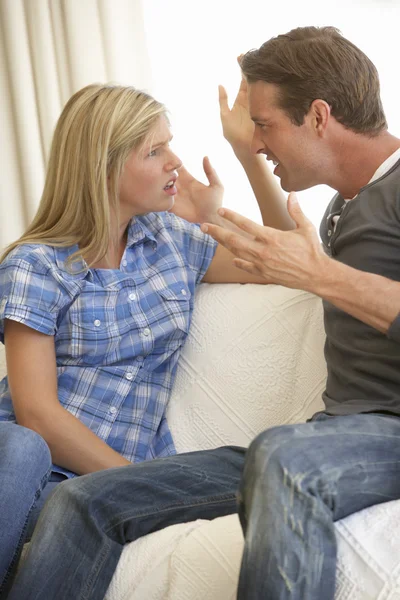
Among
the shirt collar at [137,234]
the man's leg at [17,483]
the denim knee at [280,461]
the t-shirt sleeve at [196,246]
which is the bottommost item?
the man's leg at [17,483]

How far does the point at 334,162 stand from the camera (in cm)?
171

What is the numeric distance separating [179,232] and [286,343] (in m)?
0.38

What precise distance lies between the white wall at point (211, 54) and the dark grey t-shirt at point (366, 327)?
3.29 ft

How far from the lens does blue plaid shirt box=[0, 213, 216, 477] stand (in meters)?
1.73

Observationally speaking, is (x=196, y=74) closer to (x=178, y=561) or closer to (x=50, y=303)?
(x=50, y=303)

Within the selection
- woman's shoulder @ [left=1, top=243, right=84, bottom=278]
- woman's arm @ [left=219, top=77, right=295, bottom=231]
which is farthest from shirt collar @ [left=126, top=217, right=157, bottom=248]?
woman's arm @ [left=219, top=77, right=295, bottom=231]

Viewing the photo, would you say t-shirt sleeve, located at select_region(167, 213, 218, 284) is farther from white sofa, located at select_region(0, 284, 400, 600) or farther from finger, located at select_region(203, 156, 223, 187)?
finger, located at select_region(203, 156, 223, 187)

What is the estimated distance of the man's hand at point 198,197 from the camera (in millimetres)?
2080

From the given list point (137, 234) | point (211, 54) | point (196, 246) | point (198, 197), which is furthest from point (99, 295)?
point (211, 54)

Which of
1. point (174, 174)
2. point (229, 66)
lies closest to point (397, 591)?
point (174, 174)

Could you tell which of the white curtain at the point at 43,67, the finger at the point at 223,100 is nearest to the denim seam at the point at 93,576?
the finger at the point at 223,100

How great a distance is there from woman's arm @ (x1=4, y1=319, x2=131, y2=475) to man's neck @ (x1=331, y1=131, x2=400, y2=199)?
72 cm

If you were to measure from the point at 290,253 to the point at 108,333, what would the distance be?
21.7 inches

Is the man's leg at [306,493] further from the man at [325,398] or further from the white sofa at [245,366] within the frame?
the white sofa at [245,366]
